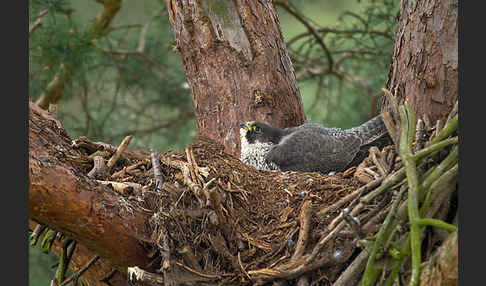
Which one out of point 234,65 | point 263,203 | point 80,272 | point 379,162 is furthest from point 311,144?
point 80,272

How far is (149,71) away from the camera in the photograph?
22.8ft

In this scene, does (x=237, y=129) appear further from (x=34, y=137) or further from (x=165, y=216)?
(x=34, y=137)

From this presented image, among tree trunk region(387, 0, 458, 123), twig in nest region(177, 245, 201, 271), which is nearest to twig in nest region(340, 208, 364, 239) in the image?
twig in nest region(177, 245, 201, 271)

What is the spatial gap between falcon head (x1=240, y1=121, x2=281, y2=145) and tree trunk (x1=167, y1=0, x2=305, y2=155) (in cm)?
12

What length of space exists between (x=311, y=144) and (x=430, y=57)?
117 centimetres

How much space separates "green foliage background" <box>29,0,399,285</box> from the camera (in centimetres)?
556

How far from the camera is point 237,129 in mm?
4191

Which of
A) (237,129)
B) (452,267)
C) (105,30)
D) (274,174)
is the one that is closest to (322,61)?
(105,30)

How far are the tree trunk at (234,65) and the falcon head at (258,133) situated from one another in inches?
4.6

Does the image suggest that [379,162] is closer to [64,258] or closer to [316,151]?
[316,151]

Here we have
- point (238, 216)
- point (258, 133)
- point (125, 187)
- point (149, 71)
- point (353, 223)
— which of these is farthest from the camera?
point (149, 71)

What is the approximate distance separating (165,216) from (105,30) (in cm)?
406

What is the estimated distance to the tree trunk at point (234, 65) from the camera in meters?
4.01

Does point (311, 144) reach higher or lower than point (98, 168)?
higher
